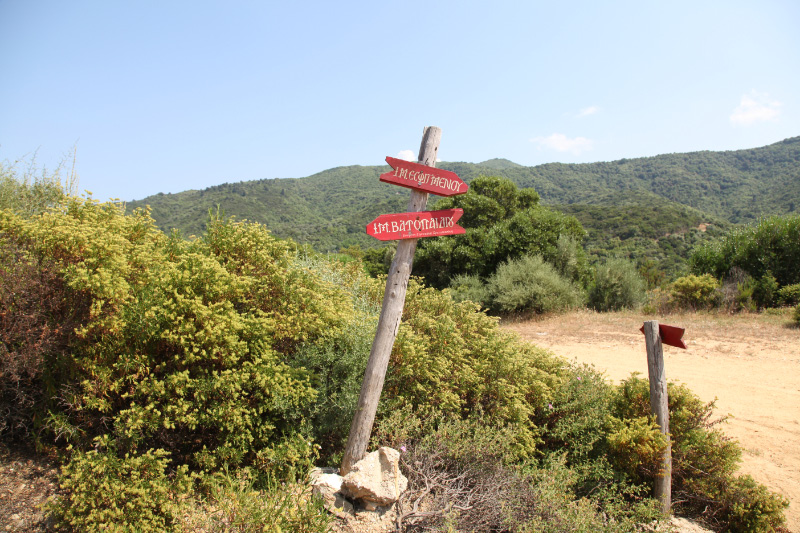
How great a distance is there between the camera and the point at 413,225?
3.30m

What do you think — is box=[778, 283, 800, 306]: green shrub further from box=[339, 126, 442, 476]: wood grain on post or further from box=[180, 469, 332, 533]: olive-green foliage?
box=[180, 469, 332, 533]: olive-green foliage

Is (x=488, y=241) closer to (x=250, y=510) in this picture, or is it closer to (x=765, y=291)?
(x=765, y=291)

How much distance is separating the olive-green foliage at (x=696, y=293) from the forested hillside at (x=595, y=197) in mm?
17771

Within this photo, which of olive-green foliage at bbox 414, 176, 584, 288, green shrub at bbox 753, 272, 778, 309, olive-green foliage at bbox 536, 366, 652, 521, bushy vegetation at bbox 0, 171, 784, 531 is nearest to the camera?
bushy vegetation at bbox 0, 171, 784, 531

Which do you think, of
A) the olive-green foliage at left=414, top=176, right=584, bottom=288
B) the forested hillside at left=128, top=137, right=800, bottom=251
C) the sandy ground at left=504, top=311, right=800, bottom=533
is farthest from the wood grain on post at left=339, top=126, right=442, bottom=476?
the forested hillside at left=128, top=137, right=800, bottom=251

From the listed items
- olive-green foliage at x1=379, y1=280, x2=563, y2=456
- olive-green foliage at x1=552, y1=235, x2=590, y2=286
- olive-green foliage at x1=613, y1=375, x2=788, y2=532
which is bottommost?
olive-green foliage at x1=613, y1=375, x2=788, y2=532

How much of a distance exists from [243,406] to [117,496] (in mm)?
882

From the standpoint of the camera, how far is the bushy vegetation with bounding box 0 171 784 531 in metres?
2.94

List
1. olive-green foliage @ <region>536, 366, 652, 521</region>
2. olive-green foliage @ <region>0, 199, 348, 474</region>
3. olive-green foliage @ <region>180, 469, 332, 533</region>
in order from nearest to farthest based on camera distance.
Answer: olive-green foliage @ <region>180, 469, 332, 533</region> → olive-green foliage @ <region>0, 199, 348, 474</region> → olive-green foliage @ <region>536, 366, 652, 521</region>

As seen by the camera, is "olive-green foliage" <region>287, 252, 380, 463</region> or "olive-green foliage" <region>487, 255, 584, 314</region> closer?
"olive-green foliage" <region>287, 252, 380, 463</region>

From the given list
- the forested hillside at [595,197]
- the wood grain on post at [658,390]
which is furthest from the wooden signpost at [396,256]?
the forested hillside at [595,197]

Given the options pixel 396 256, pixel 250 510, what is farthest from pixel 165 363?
pixel 396 256

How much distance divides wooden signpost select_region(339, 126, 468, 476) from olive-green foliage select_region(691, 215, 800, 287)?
1312cm

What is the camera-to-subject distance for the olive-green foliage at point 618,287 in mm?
13594
